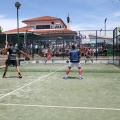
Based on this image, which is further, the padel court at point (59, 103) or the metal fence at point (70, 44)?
the metal fence at point (70, 44)

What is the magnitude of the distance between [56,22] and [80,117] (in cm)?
6133

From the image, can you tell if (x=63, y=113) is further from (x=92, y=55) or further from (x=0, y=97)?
(x=92, y=55)

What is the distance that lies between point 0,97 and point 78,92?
2.55 meters

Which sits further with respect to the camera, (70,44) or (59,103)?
(70,44)

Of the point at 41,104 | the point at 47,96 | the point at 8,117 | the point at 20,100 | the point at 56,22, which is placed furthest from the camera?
the point at 56,22

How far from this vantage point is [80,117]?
20.4 feet

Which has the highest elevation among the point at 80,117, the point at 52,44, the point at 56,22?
the point at 56,22

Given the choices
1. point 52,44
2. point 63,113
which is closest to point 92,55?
point 52,44

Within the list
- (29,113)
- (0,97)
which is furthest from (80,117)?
(0,97)

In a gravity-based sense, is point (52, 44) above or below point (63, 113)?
above

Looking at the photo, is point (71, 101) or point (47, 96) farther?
point (47, 96)

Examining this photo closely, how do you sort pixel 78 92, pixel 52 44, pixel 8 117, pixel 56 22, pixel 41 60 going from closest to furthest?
pixel 8 117
pixel 78 92
pixel 41 60
pixel 52 44
pixel 56 22

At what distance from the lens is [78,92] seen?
955cm

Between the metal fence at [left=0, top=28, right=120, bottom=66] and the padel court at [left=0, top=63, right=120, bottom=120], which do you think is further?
the metal fence at [left=0, top=28, right=120, bottom=66]
